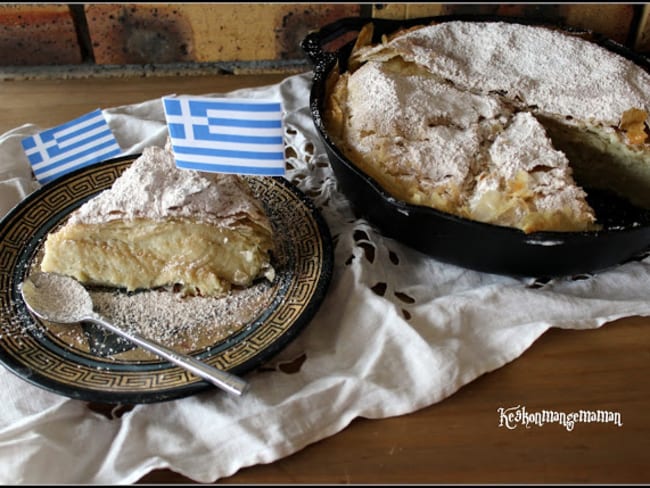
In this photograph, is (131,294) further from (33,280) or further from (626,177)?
(626,177)

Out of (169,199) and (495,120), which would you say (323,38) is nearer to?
(495,120)

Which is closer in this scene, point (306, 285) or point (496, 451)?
point (496, 451)

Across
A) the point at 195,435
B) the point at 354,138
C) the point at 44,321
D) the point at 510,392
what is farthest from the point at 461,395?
the point at 44,321

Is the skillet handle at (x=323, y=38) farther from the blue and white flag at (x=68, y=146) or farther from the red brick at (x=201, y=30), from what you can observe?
the blue and white flag at (x=68, y=146)

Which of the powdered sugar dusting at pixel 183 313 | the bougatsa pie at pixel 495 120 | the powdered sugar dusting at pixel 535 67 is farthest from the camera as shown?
the powdered sugar dusting at pixel 535 67

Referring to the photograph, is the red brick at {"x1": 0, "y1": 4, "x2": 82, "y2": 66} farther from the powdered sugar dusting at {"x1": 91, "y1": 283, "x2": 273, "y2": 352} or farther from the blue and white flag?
the powdered sugar dusting at {"x1": 91, "y1": 283, "x2": 273, "y2": 352}

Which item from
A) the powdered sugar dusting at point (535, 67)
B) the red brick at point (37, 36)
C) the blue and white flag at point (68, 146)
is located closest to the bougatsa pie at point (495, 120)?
the powdered sugar dusting at point (535, 67)
